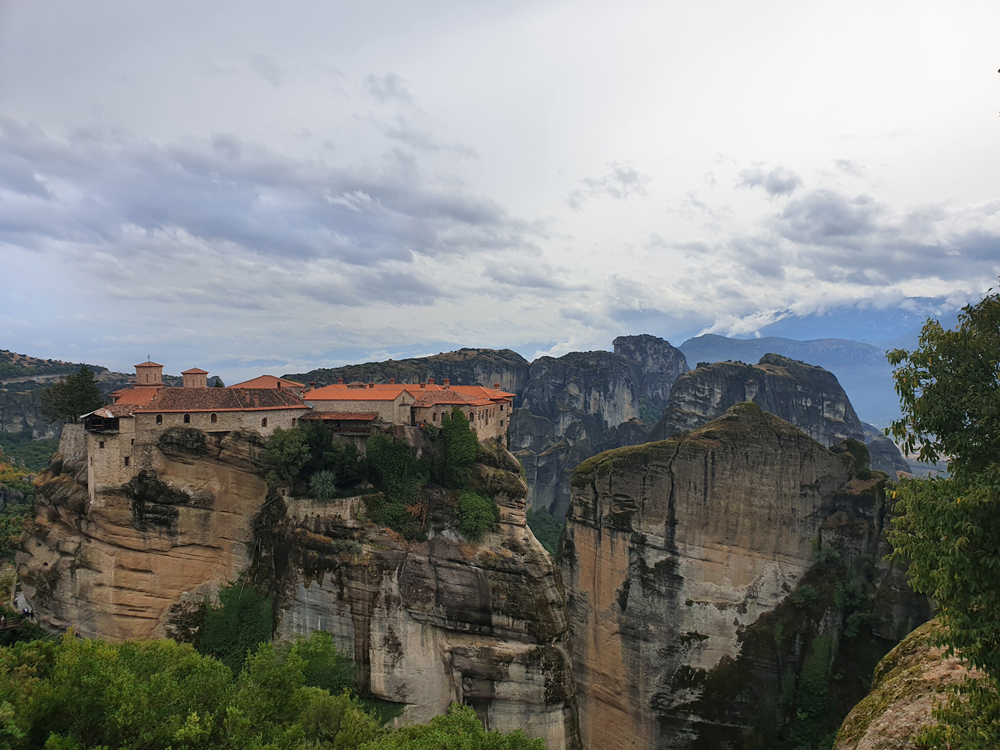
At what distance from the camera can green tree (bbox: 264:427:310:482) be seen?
30.7 meters

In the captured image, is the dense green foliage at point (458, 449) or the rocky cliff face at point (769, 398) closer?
the dense green foliage at point (458, 449)

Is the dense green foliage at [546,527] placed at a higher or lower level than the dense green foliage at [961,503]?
lower

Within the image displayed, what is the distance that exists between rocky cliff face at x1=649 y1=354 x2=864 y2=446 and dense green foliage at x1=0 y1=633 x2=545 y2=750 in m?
78.3

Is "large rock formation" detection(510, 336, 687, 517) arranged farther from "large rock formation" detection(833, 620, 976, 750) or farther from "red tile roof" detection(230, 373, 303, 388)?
"large rock formation" detection(833, 620, 976, 750)

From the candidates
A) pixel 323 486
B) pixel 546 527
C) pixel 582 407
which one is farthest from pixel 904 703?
pixel 582 407

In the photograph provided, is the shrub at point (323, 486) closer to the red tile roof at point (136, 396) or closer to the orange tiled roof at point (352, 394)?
the orange tiled roof at point (352, 394)

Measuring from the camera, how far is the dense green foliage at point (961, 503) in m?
8.94

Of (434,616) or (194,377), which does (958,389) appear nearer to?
(434,616)

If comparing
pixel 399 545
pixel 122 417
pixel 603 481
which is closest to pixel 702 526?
pixel 603 481

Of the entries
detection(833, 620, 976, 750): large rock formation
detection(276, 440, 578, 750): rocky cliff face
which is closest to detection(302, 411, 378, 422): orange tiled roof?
detection(276, 440, 578, 750): rocky cliff face

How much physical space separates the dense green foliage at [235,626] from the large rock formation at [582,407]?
192 feet

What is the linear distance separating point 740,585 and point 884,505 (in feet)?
34.3

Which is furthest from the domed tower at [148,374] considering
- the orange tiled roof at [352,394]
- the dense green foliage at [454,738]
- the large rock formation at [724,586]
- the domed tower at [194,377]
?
the large rock formation at [724,586]

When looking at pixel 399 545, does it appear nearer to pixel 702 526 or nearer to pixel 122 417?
pixel 122 417
